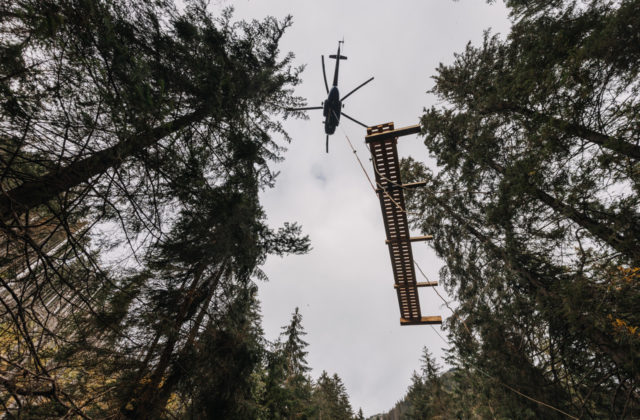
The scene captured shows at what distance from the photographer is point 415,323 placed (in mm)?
7750

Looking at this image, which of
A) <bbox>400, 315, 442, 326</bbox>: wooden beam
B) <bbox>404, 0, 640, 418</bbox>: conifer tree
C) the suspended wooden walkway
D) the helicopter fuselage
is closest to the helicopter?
the helicopter fuselage

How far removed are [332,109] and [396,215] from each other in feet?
12.0

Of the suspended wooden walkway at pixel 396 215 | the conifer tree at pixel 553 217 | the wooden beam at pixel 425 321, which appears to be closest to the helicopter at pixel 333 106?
the suspended wooden walkway at pixel 396 215

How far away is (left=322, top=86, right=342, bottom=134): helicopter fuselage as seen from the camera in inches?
280

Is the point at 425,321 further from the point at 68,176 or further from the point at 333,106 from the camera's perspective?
the point at 68,176

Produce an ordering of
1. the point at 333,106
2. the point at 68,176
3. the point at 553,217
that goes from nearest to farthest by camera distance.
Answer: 1. the point at 68,176
2. the point at 553,217
3. the point at 333,106

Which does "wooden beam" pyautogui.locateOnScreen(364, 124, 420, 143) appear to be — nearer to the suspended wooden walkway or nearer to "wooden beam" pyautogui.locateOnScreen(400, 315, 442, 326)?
the suspended wooden walkway

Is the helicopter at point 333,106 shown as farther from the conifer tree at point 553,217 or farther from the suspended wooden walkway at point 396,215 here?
the conifer tree at point 553,217

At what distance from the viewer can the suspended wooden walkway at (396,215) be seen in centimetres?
593

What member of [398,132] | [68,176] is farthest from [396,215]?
[68,176]

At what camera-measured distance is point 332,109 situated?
23.7 ft

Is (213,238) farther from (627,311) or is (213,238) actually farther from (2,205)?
(627,311)

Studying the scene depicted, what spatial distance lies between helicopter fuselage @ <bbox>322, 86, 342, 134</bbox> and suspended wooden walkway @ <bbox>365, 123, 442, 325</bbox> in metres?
1.68

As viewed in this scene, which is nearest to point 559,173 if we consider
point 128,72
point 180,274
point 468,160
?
point 468,160
